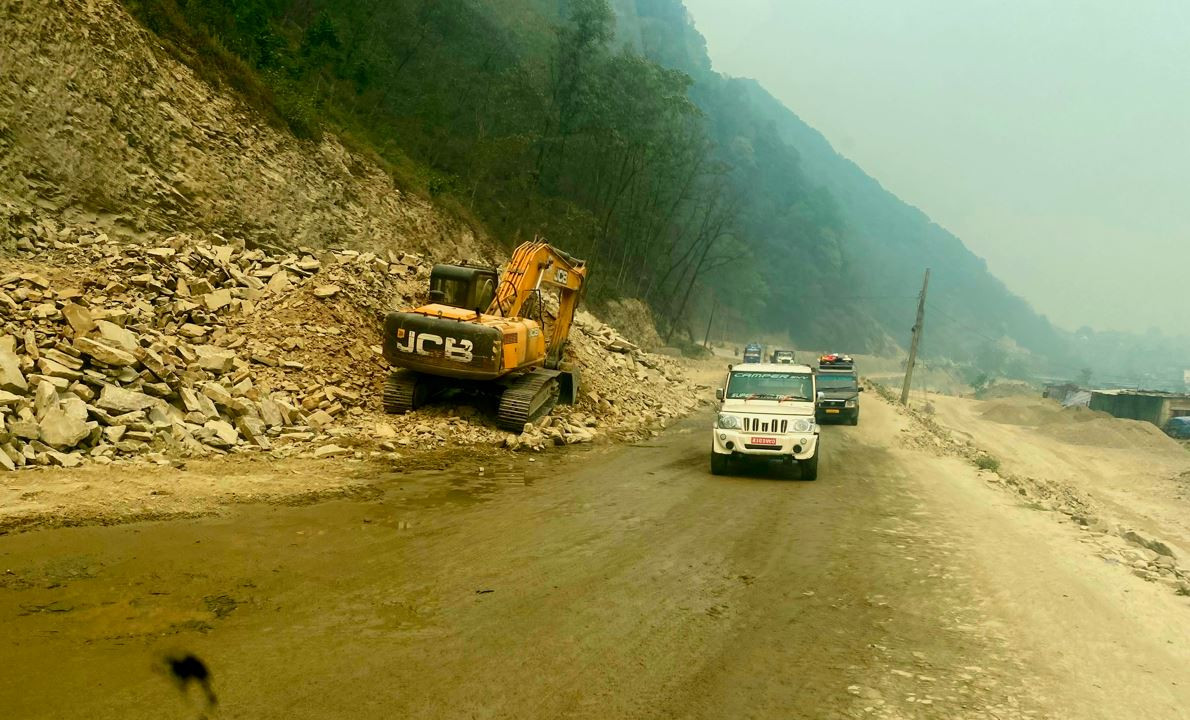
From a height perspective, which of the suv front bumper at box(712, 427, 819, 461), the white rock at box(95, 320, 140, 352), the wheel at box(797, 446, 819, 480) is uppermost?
the white rock at box(95, 320, 140, 352)

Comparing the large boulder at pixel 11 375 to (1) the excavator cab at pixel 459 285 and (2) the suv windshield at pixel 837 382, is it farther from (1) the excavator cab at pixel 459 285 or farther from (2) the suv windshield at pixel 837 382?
(2) the suv windshield at pixel 837 382

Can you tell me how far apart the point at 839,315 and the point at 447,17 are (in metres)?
85.9

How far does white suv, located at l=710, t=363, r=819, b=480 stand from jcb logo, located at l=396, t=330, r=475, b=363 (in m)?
4.65

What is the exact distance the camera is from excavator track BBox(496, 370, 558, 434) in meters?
14.1

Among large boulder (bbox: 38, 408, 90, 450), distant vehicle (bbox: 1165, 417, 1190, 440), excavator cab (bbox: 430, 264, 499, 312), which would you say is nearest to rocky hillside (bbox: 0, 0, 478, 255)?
large boulder (bbox: 38, 408, 90, 450)

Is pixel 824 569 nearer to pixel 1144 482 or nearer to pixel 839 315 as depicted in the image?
pixel 1144 482

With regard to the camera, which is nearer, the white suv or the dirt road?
the dirt road

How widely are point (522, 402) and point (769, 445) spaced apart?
4.71 metres

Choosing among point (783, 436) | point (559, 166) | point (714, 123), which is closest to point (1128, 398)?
point (559, 166)

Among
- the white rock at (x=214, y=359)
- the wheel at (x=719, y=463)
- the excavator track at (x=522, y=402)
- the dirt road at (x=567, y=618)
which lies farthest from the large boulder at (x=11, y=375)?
the wheel at (x=719, y=463)

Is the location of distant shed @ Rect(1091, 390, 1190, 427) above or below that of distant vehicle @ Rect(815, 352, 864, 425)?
above

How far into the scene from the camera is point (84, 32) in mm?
17609

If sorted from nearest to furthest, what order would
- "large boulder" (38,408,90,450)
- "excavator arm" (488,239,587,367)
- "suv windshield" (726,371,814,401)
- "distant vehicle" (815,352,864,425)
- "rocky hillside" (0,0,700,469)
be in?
1. "large boulder" (38,408,90,450)
2. "rocky hillside" (0,0,700,469)
3. "suv windshield" (726,371,814,401)
4. "excavator arm" (488,239,587,367)
5. "distant vehicle" (815,352,864,425)

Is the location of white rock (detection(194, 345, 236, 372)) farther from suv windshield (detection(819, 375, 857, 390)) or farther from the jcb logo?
suv windshield (detection(819, 375, 857, 390))
